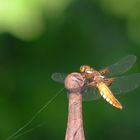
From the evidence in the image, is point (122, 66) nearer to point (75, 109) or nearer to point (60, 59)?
point (60, 59)

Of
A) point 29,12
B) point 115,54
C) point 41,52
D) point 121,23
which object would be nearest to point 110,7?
point 121,23

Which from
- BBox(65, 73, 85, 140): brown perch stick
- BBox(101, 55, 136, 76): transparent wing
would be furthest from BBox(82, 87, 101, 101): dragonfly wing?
BBox(65, 73, 85, 140): brown perch stick

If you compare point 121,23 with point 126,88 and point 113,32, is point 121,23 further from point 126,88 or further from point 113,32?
point 126,88

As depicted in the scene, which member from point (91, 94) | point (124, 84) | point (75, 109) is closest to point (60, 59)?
point (124, 84)

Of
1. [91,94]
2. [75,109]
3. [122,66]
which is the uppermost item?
[122,66]

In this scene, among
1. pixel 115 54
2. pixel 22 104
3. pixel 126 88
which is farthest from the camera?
pixel 115 54

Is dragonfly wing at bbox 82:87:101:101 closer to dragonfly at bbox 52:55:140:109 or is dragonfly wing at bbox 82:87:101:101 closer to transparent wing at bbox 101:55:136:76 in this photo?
dragonfly at bbox 52:55:140:109
